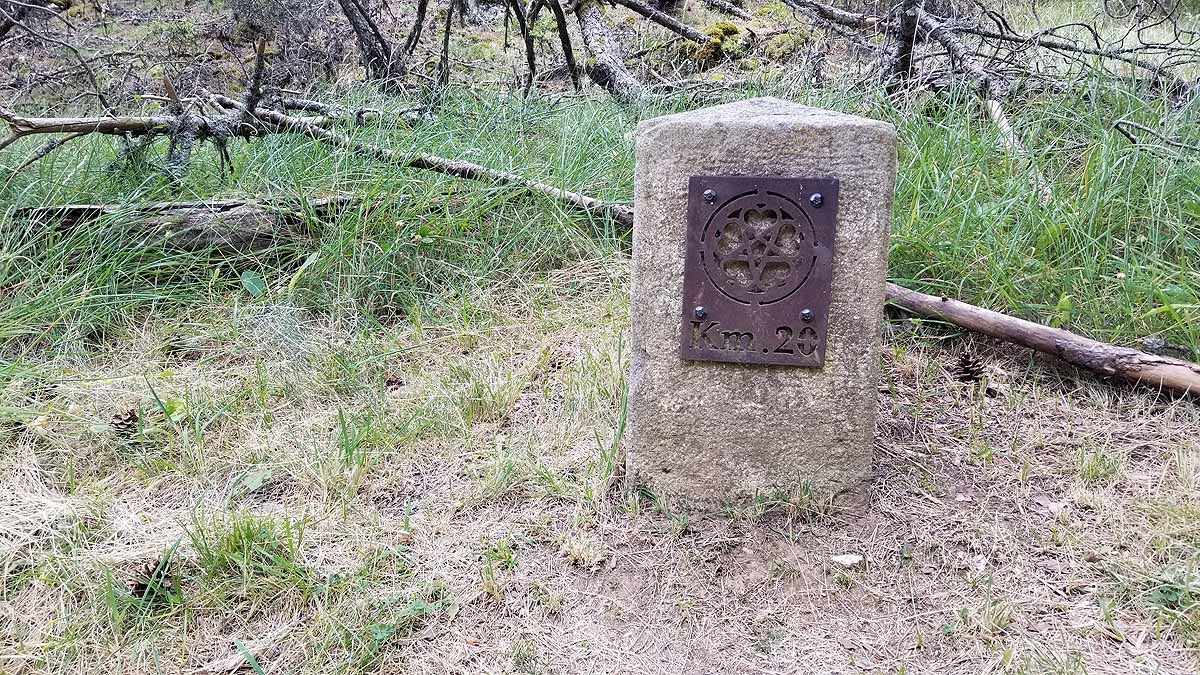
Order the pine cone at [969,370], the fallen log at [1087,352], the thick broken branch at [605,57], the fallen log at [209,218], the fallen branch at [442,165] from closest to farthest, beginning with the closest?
the fallen log at [1087,352] < the pine cone at [969,370] < the fallen log at [209,218] < the fallen branch at [442,165] < the thick broken branch at [605,57]

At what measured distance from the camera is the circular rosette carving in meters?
1.68

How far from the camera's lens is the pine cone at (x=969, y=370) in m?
2.38

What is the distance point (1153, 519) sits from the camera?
70.4 inches

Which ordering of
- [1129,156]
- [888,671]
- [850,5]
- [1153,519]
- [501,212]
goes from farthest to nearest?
[850,5] → [501,212] → [1129,156] → [1153,519] → [888,671]

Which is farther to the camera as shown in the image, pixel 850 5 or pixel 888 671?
pixel 850 5

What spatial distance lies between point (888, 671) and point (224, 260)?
2777 millimetres

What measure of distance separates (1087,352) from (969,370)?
1.05 ft

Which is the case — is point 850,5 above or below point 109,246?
above

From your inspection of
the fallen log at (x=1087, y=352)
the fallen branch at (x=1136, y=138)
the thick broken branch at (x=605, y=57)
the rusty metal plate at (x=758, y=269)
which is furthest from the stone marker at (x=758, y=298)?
the thick broken branch at (x=605, y=57)

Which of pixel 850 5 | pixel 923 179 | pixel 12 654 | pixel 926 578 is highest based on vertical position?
pixel 850 5

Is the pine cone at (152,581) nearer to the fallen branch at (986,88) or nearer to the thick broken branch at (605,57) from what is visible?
the fallen branch at (986,88)

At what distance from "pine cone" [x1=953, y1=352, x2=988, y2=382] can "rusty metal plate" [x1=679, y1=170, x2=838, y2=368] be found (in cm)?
90

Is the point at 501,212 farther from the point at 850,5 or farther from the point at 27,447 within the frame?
the point at 850,5

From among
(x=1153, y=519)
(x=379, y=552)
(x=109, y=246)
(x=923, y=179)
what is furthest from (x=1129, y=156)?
(x=109, y=246)
